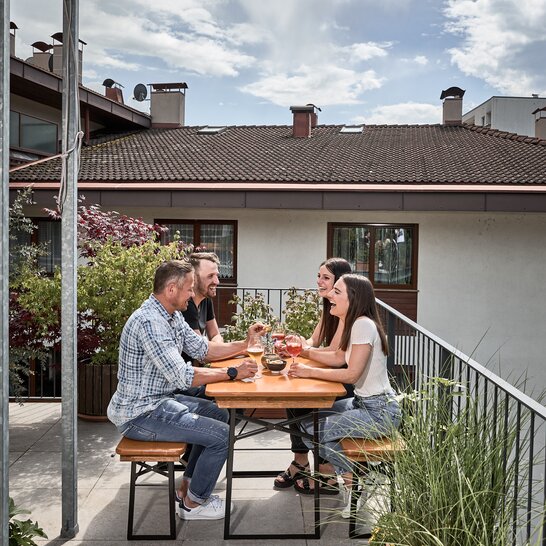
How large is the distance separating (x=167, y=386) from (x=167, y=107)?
55.6 ft

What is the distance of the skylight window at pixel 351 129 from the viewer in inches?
707

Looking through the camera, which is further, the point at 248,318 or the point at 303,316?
the point at 248,318

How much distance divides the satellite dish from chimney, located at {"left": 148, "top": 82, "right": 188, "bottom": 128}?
19.7 inches

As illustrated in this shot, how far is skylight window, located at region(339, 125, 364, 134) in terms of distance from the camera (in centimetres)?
1797

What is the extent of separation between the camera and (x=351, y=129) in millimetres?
18297

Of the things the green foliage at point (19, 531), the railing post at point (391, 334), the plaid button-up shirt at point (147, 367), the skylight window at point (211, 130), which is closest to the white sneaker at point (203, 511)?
the plaid button-up shirt at point (147, 367)

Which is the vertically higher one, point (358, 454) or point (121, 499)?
point (358, 454)

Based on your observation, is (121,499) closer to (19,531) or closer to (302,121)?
(19,531)

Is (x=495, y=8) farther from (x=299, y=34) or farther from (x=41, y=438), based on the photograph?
(x=41, y=438)

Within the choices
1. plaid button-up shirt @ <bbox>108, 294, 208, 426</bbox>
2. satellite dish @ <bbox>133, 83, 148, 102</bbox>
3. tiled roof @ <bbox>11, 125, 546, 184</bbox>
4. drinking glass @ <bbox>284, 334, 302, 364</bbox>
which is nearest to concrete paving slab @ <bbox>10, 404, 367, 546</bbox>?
plaid button-up shirt @ <bbox>108, 294, 208, 426</bbox>

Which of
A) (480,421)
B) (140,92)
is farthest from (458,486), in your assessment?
(140,92)

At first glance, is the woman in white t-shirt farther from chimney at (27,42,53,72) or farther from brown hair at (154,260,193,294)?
chimney at (27,42,53,72)

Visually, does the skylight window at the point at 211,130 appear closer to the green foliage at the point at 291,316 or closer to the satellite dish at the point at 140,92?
the satellite dish at the point at 140,92

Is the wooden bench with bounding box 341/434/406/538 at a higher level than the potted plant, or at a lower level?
lower
